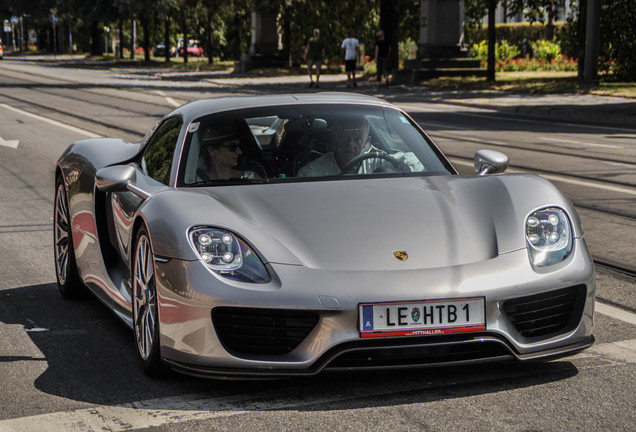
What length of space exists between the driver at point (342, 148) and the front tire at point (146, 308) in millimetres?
989

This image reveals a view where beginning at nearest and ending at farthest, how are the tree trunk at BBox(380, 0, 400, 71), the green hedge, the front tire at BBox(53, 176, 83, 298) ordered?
the front tire at BBox(53, 176, 83, 298)
the tree trunk at BBox(380, 0, 400, 71)
the green hedge

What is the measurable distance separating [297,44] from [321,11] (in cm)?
999

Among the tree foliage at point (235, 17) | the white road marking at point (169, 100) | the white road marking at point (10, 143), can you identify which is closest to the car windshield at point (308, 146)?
the white road marking at point (10, 143)

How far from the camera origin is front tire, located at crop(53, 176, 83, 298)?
6.29 m

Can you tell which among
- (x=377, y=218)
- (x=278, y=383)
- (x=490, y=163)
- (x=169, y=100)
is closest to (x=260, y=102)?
(x=490, y=163)

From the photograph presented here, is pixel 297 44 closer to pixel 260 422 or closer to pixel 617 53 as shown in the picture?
pixel 617 53

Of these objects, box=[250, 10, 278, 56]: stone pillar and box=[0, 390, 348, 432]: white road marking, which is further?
box=[250, 10, 278, 56]: stone pillar

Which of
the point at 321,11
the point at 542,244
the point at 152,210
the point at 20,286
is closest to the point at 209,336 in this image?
the point at 152,210

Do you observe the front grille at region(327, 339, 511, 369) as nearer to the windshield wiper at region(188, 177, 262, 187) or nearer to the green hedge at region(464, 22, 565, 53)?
the windshield wiper at region(188, 177, 262, 187)

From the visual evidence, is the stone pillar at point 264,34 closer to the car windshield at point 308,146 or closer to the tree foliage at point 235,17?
the tree foliage at point 235,17

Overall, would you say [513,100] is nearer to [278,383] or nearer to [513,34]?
[278,383]

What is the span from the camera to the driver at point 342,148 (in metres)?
5.43

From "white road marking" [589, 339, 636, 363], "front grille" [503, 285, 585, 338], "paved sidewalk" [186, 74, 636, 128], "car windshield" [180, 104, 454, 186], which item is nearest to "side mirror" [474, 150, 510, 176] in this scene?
"car windshield" [180, 104, 454, 186]

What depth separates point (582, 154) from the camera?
48.5 feet
